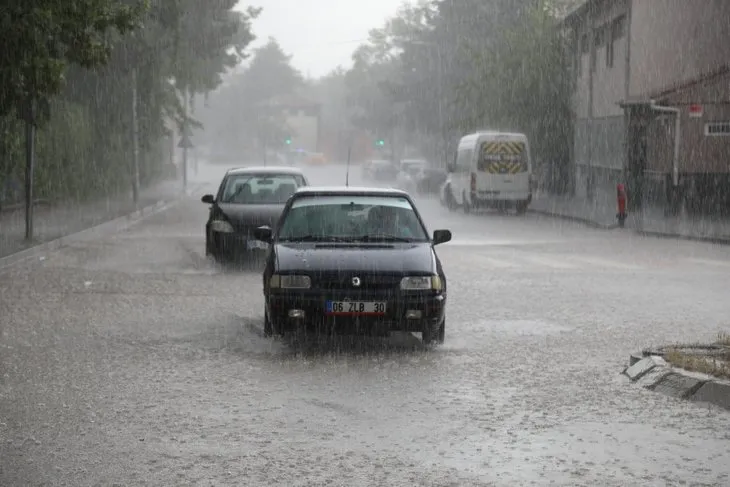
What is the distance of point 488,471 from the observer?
21.4 feet

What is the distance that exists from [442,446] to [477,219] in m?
28.6

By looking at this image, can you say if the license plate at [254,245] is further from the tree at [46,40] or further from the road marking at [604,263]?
the road marking at [604,263]

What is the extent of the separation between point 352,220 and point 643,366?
365cm

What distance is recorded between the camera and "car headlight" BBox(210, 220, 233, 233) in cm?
1845

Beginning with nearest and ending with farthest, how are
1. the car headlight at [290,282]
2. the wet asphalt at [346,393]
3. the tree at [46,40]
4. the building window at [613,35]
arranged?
the wet asphalt at [346,393], the car headlight at [290,282], the tree at [46,40], the building window at [613,35]

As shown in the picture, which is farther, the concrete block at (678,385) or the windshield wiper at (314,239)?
the windshield wiper at (314,239)

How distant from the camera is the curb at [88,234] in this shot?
766 inches

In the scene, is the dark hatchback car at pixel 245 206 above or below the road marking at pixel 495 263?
above

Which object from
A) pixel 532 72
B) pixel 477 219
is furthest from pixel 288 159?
pixel 477 219

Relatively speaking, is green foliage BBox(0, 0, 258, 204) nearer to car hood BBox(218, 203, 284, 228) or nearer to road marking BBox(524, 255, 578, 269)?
car hood BBox(218, 203, 284, 228)

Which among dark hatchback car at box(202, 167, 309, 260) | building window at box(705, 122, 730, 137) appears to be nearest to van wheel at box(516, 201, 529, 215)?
building window at box(705, 122, 730, 137)

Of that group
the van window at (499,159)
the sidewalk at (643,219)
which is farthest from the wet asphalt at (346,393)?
the van window at (499,159)

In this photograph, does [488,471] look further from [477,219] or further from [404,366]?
[477,219]

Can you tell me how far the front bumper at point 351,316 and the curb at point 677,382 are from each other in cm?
186
